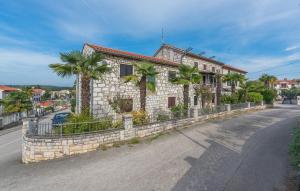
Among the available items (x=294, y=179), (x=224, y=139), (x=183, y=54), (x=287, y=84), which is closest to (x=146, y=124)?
(x=224, y=139)

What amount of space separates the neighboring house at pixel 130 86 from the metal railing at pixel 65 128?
4.85 meters

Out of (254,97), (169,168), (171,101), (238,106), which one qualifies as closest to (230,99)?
(254,97)

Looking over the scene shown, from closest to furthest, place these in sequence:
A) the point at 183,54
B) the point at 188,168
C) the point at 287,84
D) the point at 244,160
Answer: the point at 188,168 → the point at 244,160 → the point at 183,54 → the point at 287,84

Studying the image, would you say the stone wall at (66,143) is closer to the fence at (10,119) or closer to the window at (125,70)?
the window at (125,70)

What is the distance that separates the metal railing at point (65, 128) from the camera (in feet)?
36.3

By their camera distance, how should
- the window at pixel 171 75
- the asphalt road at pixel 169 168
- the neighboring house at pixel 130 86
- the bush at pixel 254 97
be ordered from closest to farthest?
1. the asphalt road at pixel 169 168
2. the neighboring house at pixel 130 86
3. the window at pixel 171 75
4. the bush at pixel 254 97

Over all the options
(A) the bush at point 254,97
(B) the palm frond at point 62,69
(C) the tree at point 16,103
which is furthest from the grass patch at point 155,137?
(C) the tree at point 16,103

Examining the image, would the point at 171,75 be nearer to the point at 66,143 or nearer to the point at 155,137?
the point at 155,137

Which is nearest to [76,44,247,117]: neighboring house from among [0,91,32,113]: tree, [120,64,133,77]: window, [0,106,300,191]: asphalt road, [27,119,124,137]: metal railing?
[120,64,133,77]: window

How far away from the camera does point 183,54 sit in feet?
94.5

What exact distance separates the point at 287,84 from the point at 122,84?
98.3 metres

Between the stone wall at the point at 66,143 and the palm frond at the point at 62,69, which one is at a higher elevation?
the palm frond at the point at 62,69

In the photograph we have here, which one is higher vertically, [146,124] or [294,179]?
[146,124]

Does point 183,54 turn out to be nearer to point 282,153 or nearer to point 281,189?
point 282,153
